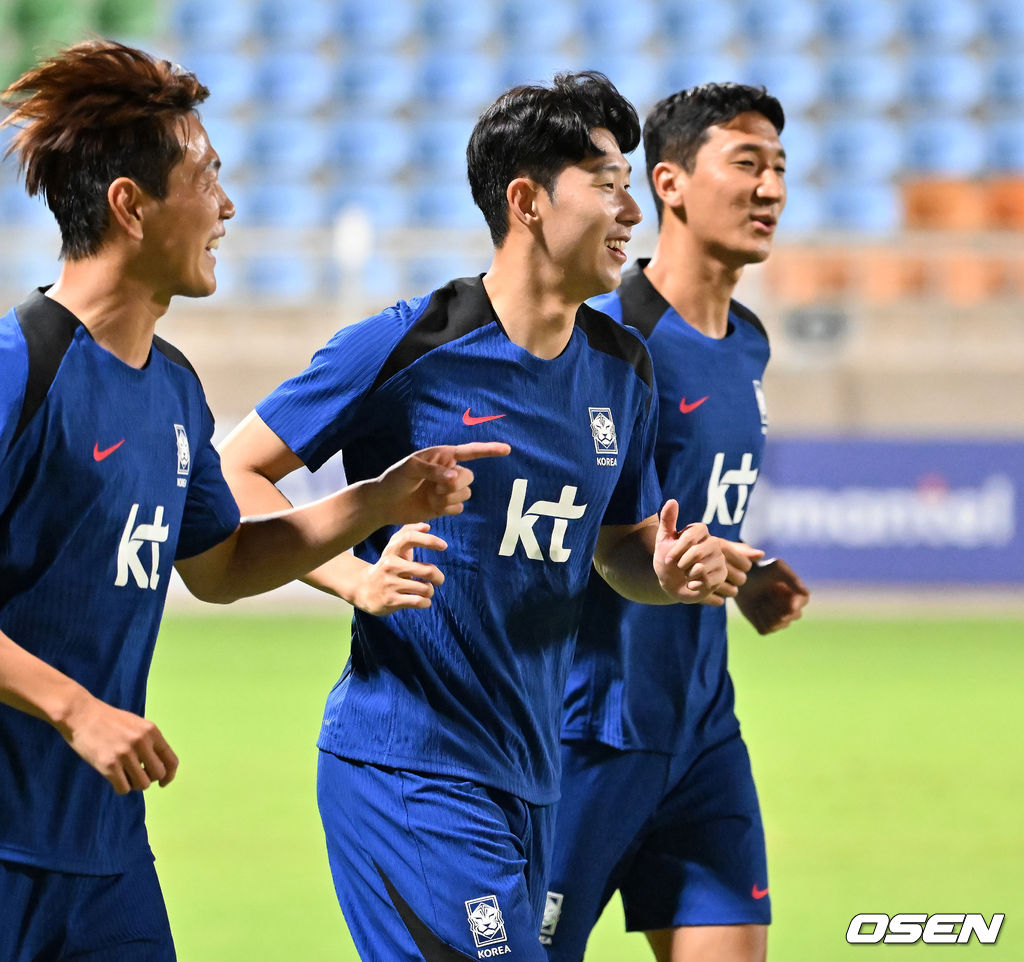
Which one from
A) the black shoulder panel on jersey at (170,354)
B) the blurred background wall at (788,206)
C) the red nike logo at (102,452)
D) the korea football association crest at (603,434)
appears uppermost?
the blurred background wall at (788,206)

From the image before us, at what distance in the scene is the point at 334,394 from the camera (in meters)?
3.40

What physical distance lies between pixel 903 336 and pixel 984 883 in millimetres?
10057

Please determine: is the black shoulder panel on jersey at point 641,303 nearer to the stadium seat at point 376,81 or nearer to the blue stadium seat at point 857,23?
the stadium seat at point 376,81

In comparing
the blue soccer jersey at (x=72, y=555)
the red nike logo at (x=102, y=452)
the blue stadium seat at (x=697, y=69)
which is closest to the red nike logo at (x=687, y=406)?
the blue soccer jersey at (x=72, y=555)

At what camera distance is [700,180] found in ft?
15.2

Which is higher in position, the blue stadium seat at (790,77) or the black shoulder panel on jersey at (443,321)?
the blue stadium seat at (790,77)

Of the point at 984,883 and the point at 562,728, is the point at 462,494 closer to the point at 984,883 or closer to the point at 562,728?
the point at 562,728

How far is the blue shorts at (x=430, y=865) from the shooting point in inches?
124

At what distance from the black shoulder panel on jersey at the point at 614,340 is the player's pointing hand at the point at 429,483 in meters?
0.68

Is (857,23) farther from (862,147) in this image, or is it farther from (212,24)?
(212,24)

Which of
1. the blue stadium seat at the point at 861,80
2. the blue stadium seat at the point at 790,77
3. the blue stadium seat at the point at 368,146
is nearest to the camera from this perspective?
the blue stadium seat at the point at 368,146

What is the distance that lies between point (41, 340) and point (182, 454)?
0.40 metres

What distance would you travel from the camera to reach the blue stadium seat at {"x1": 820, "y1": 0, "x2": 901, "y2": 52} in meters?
20.2

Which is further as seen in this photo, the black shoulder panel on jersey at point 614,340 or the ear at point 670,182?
the ear at point 670,182
